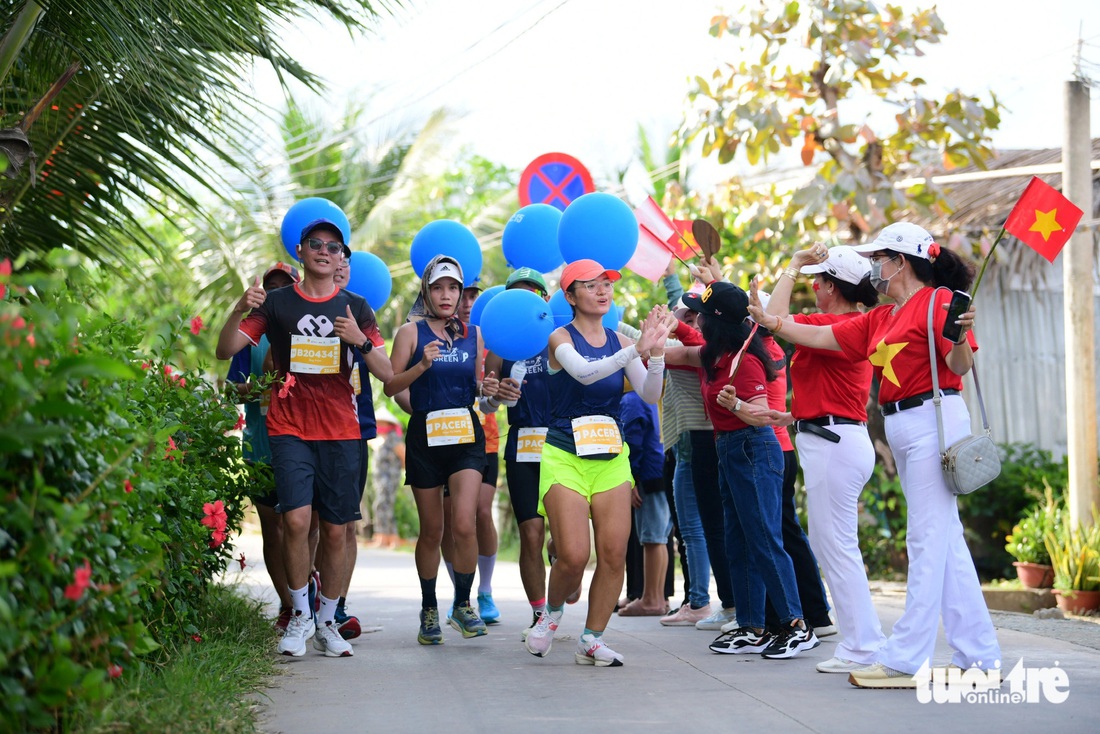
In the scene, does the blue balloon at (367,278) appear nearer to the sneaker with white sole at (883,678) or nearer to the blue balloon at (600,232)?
the blue balloon at (600,232)

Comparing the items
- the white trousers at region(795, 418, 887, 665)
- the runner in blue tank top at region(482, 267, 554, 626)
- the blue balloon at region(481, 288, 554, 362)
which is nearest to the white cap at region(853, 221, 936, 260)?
the white trousers at region(795, 418, 887, 665)

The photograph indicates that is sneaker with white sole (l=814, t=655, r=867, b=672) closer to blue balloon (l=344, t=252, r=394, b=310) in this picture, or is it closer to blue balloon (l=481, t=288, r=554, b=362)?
blue balloon (l=481, t=288, r=554, b=362)

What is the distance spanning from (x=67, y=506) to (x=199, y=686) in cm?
163

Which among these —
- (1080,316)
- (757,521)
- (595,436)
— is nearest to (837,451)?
(757,521)

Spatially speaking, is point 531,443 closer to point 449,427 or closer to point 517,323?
point 449,427

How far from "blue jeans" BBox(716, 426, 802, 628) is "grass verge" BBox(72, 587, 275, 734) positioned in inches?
109

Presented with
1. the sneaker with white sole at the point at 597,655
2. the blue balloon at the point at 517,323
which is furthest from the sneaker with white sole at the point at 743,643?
the blue balloon at the point at 517,323

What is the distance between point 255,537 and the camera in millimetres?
25562

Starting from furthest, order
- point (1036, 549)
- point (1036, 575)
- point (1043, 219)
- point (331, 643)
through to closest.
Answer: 1. point (1036, 549)
2. point (1036, 575)
3. point (331, 643)
4. point (1043, 219)

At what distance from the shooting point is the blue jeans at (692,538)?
8672mm

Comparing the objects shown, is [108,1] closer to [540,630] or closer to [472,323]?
[472,323]

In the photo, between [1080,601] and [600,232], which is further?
[1080,601]

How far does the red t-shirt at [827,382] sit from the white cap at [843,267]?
0.70ft

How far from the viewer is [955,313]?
5531 mm
